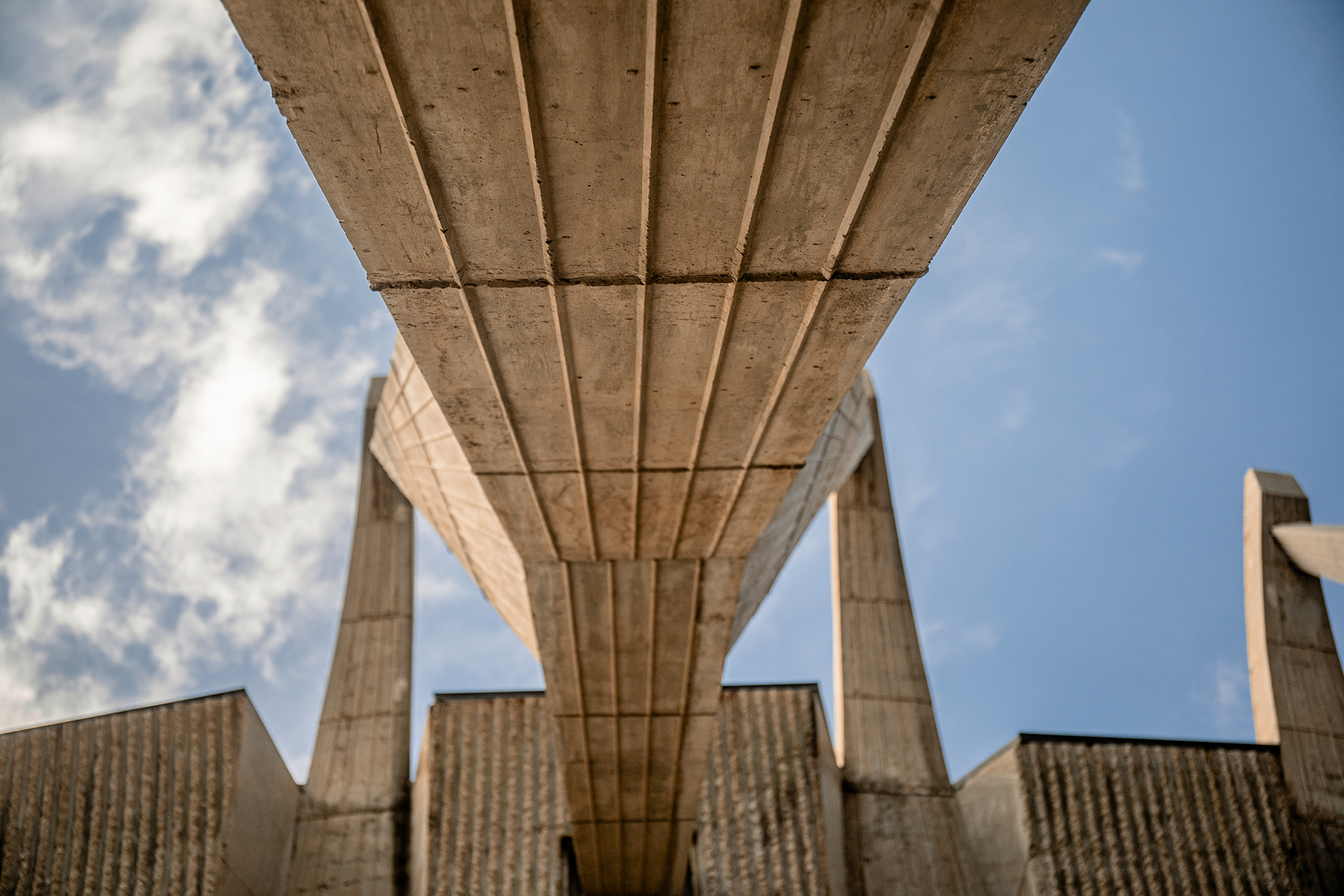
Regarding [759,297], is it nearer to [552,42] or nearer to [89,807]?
[552,42]

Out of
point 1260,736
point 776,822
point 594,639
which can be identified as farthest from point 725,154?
point 1260,736

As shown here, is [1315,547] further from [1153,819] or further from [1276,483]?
[1153,819]

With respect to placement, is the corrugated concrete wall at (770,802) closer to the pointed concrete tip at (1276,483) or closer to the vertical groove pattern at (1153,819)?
the vertical groove pattern at (1153,819)

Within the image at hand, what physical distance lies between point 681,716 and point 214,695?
21.3 feet

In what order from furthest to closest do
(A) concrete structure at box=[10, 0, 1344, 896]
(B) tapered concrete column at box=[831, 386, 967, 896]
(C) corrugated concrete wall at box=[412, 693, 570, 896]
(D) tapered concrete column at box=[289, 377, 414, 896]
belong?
(B) tapered concrete column at box=[831, 386, 967, 896]
(D) tapered concrete column at box=[289, 377, 414, 896]
(C) corrugated concrete wall at box=[412, 693, 570, 896]
(A) concrete structure at box=[10, 0, 1344, 896]

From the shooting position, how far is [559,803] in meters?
13.0

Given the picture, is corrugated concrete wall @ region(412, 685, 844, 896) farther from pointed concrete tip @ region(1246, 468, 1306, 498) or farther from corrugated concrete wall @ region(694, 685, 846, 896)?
pointed concrete tip @ region(1246, 468, 1306, 498)

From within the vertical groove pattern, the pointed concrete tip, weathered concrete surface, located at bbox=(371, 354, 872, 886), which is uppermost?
the pointed concrete tip

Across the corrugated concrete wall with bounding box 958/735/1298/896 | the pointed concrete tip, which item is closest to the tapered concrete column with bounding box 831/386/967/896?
the corrugated concrete wall with bounding box 958/735/1298/896

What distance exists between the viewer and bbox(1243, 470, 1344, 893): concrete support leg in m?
12.6

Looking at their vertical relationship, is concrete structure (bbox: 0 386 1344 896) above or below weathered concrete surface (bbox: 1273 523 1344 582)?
below

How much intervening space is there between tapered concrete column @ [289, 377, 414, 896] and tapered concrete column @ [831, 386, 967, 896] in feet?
21.0

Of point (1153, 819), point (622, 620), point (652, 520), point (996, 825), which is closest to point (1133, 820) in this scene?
point (1153, 819)

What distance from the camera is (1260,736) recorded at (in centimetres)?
1391
